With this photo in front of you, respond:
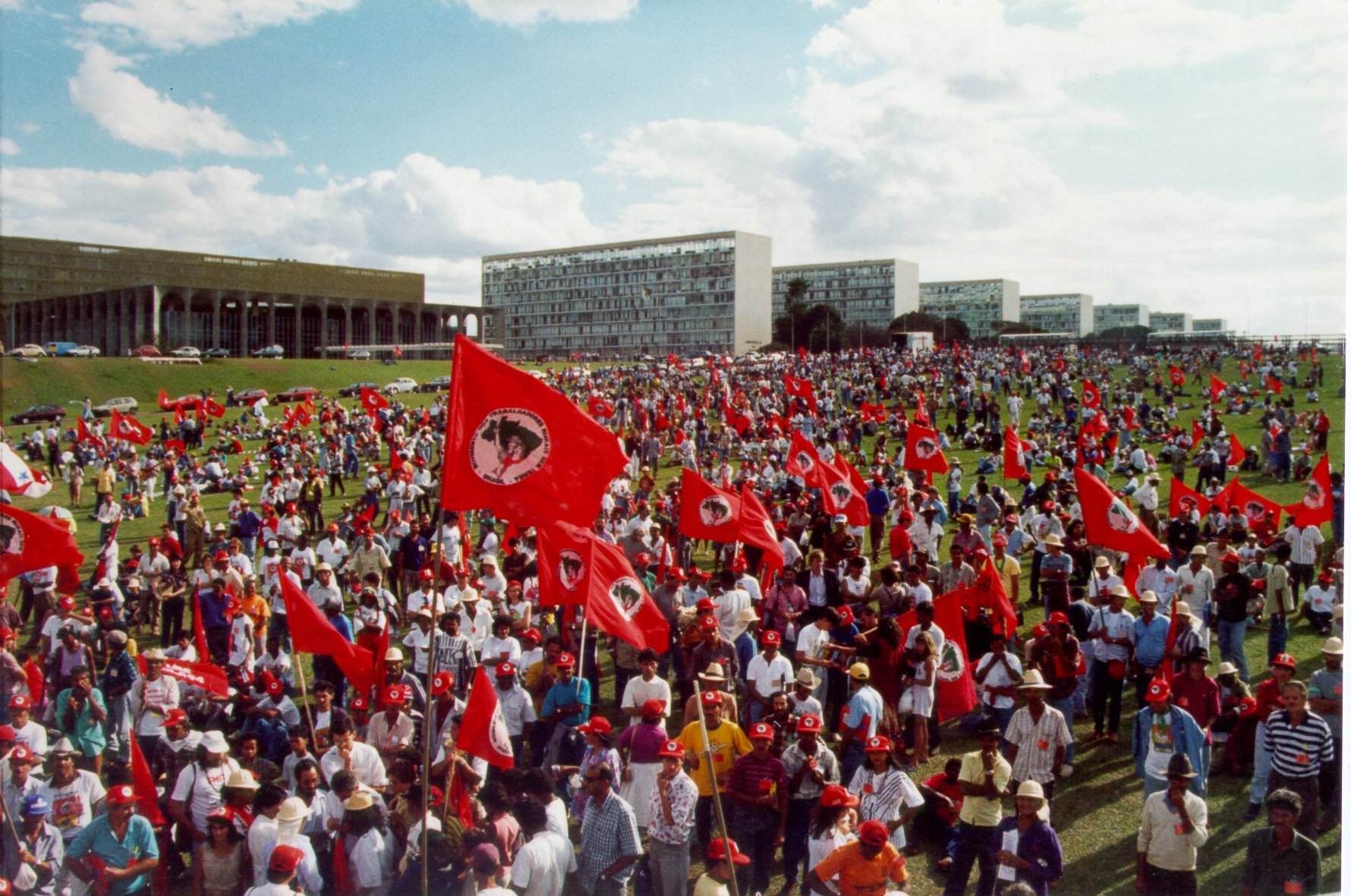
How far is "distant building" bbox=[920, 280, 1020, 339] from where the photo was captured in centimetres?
17175

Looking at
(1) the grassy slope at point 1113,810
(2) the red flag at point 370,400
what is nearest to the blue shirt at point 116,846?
(1) the grassy slope at point 1113,810

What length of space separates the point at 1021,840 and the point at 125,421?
78.8ft

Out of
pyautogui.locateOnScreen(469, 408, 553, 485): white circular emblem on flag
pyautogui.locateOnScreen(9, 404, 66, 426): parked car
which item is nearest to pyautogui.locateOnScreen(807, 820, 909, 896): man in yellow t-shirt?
pyautogui.locateOnScreen(469, 408, 553, 485): white circular emblem on flag

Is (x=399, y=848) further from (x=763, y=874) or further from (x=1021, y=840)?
(x=1021, y=840)

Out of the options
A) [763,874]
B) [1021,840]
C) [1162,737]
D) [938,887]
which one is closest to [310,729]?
[763,874]

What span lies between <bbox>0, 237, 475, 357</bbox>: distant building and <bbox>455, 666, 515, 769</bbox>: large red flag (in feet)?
263

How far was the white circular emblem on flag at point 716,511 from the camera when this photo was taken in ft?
40.5

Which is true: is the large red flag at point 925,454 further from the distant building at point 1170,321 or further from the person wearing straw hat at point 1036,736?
the distant building at point 1170,321

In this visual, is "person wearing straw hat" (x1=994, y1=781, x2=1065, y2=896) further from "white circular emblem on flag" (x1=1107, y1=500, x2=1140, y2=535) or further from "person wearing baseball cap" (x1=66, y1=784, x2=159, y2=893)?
"white circular emblem on flag" (x1=1107, y1=500, x2=1140, y2=535)

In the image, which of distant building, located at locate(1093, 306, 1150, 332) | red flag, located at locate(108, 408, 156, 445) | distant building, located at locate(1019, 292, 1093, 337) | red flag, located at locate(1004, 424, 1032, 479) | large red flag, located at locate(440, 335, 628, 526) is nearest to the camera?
large red flag, located at locate(440, 335, 628, 526)

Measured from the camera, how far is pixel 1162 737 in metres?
7.75

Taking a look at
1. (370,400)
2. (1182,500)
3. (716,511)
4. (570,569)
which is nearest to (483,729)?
(570,569)

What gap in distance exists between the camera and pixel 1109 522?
11.1 meters

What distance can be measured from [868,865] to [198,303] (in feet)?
288
